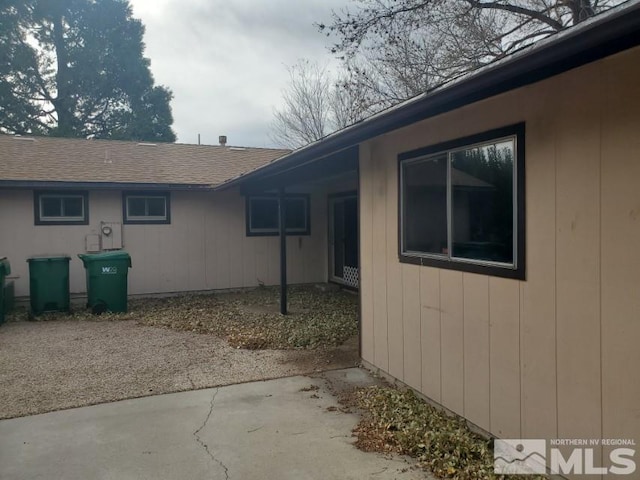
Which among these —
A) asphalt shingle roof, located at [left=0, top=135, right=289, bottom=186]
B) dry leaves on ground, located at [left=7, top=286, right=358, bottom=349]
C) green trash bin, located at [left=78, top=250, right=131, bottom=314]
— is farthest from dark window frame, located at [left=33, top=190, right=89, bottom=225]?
dry leaves on ground, located at [left=7, top=286, right=358, bottom=349]

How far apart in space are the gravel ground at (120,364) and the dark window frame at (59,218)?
2722 millimetres

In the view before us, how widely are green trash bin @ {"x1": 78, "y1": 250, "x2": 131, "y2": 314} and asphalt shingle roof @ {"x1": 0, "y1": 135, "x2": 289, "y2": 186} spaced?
1907 millimetres

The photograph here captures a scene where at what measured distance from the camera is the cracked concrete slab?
9.62 ft

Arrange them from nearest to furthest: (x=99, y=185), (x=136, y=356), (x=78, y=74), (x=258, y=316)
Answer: (x=136, y=356) → (x=258, y=316) → (x=99, y=185) → (x=78, y=74)

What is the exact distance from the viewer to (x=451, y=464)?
287 centimetres

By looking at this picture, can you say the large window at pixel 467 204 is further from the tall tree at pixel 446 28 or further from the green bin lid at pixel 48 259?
the green bin lid at pixel 48 259

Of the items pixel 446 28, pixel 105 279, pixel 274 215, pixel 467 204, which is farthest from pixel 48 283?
pixel 446 28

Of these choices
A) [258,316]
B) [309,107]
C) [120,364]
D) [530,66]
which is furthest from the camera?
[309,107]

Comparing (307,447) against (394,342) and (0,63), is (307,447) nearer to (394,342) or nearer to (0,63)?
(394,342)

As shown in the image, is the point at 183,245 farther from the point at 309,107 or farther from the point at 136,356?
the point at 309,107

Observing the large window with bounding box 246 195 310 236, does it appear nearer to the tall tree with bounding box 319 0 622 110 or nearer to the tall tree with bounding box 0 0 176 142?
the tall tree with bounding box 319 0 622 110

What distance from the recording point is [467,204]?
3.40 m

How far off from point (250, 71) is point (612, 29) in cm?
1597

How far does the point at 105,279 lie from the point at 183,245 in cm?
219
